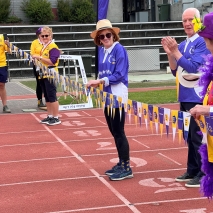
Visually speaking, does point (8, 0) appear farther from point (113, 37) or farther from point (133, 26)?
point (113, 37)

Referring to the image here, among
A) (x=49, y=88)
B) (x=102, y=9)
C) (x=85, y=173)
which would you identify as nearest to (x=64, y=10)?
(x=49, y=88)

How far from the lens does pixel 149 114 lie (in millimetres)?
5414

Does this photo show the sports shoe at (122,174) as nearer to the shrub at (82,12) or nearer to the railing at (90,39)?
the railing at (90,39)

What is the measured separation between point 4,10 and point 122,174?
21.7 metres

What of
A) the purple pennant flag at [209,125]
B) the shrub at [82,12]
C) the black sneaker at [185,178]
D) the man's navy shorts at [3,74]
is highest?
the shrub at [82,12]

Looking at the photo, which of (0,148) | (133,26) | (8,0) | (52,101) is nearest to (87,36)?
(133,26)

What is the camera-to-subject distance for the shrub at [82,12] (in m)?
27.8

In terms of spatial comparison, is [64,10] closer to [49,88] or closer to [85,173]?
[49,88]

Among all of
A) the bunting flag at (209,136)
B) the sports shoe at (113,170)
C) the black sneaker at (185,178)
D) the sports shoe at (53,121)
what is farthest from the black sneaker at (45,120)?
the bunting flag at (209,136)

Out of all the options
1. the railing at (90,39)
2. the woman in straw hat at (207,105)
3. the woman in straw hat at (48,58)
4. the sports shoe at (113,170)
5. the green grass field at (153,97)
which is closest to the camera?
the woman in straw hat at (207,105)

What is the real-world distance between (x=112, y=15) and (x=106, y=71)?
24468mm

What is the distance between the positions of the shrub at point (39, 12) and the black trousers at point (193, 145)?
858 inches

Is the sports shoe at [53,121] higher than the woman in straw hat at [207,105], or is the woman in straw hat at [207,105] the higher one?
the woman in straw hat at [207,105]

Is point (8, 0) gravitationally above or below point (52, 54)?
above
